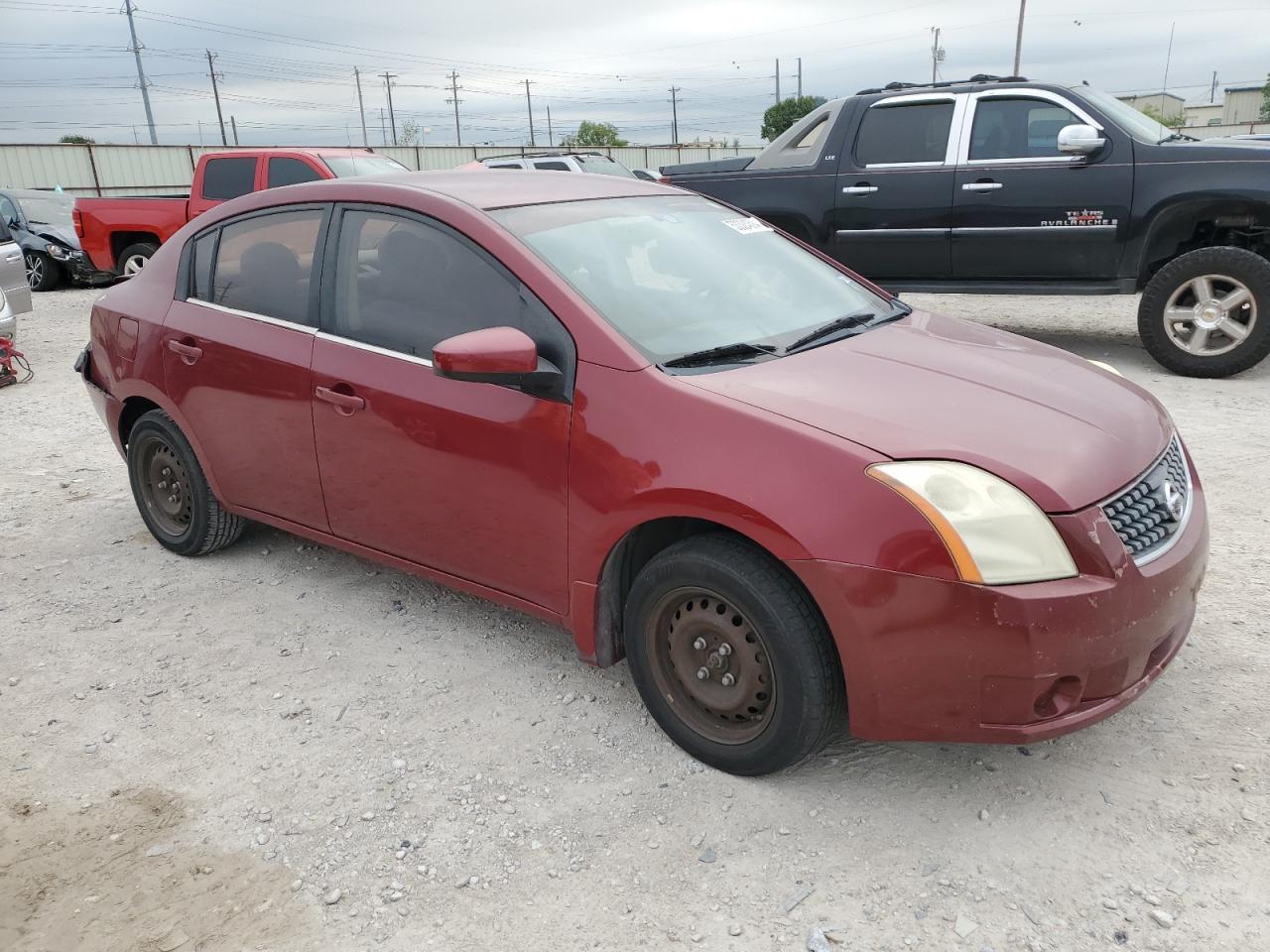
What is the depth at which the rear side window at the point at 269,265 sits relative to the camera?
12.1 ft

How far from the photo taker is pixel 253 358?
3.77 meters

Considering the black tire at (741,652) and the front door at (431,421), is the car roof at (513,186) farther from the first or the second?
the black tire at (741,652)

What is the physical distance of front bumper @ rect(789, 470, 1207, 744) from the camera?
2.32m

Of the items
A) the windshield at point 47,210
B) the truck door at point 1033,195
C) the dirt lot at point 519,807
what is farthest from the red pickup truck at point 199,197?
the dirt lot at point 519,807

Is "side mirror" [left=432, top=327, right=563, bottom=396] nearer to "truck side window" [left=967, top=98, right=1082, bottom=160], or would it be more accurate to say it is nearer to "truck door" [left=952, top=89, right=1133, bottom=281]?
"truck door" [left=952, top=89, right=1133, bottom=281]

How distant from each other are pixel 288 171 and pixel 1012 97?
7378 millimetres

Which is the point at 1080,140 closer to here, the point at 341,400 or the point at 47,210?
the point at 341,400

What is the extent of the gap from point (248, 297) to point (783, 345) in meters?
2.16

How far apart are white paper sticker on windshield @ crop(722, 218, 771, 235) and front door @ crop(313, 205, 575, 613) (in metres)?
1.09

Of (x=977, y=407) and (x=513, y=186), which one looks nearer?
(x=977, y=407)

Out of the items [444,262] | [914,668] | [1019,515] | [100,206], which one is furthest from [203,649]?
[100,206]

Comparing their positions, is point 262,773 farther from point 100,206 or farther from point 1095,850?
point 100,206

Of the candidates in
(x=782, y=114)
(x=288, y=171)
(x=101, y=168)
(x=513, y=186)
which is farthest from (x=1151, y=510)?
(x=782, y=114)

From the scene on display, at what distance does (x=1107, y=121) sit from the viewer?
7.17m
